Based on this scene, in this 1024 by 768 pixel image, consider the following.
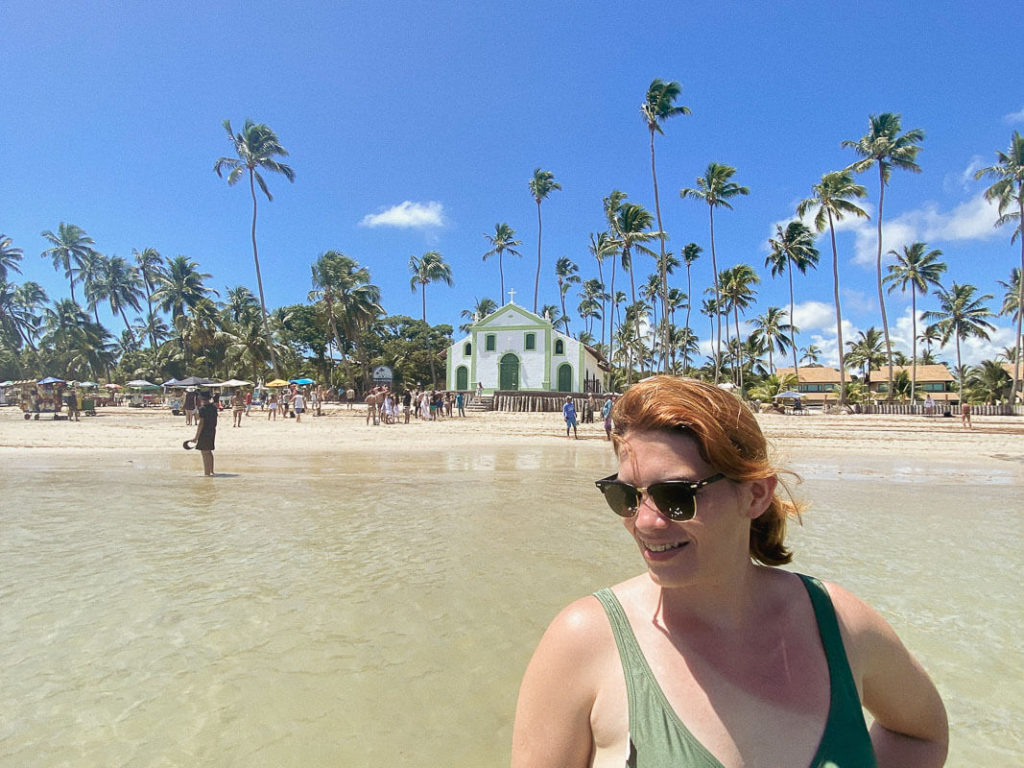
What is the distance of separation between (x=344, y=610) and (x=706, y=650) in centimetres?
348

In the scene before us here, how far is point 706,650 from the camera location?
1275 mm

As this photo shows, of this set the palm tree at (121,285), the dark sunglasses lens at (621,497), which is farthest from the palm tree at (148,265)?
the dark sunglasses lens at (621,497)


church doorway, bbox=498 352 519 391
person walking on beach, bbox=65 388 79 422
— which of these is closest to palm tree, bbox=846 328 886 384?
church doorway, bbox=498 352 519 391

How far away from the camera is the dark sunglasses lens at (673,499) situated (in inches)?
50.3

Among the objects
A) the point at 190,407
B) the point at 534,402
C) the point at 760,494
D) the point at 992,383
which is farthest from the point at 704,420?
the point at 992,383

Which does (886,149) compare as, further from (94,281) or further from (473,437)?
(94,281)

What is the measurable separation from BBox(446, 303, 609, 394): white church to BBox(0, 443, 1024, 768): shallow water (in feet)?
110

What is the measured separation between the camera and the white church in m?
42.3

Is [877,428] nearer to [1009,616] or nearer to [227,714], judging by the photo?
[1009,616]

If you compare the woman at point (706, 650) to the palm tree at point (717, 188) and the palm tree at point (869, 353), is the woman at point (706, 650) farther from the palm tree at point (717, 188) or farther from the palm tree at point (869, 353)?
the palm tree at point (869, 353)

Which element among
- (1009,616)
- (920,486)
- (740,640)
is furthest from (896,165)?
(740,640)

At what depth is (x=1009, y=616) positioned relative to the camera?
411 cm

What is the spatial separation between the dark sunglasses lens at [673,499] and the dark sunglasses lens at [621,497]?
82 mm

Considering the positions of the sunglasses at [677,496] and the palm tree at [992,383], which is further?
the palm tree at [992,383]
